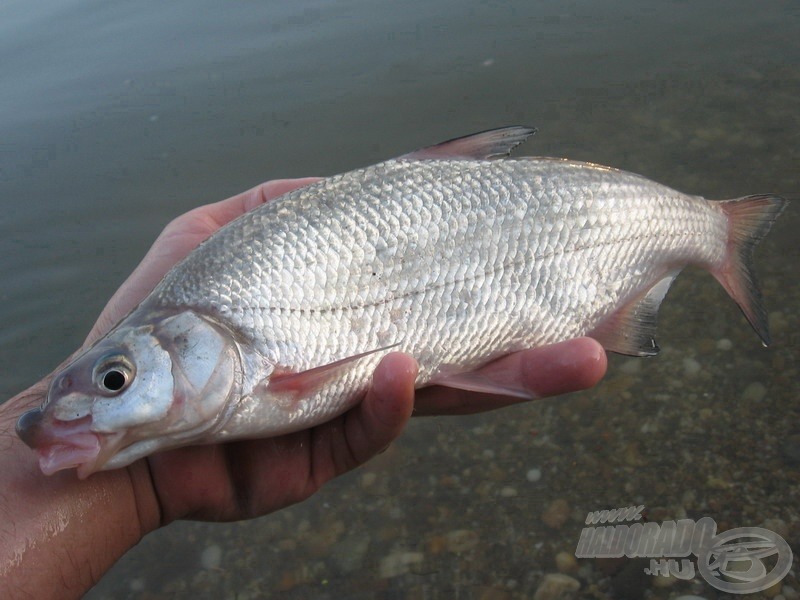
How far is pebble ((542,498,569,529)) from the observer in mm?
3742

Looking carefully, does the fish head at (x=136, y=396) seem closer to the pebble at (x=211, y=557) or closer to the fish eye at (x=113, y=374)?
the fish eye at (x=113, y=374)

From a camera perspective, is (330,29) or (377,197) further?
(330,29)

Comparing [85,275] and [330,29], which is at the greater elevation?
[330,29]

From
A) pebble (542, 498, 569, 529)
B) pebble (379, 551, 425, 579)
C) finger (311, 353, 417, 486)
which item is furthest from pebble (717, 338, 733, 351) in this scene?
finger (311, 353, 417, 486)

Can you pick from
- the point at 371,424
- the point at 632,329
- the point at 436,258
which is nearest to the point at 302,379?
the point at 371,424

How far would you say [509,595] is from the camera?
3.47 m

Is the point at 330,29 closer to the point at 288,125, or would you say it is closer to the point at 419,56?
the point at 419,56

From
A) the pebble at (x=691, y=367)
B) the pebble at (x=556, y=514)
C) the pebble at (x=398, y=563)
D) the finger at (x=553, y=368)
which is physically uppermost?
the finger at (x=553, y=368)

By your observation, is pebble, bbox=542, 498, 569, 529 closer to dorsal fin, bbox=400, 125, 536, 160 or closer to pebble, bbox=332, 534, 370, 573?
pebble, bbox=332, 534, 370, 573

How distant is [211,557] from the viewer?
4.02 meters

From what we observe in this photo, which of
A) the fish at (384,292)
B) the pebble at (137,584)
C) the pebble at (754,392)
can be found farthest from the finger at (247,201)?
the pebble at (754,392)

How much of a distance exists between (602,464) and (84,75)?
8.12 m

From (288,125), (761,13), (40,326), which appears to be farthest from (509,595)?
(761,13)

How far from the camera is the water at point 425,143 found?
382 cm
